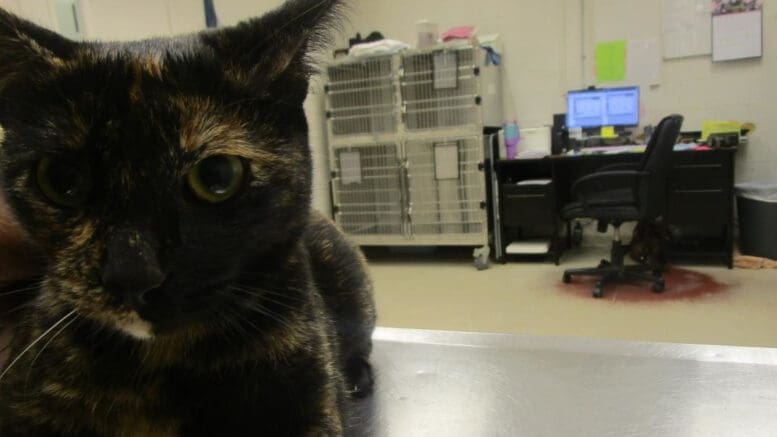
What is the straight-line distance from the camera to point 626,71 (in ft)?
12.5

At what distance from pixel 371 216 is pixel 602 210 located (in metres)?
1.64

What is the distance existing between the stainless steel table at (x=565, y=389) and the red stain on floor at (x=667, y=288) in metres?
1.88

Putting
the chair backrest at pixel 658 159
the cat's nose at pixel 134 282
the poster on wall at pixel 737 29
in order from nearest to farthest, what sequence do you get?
the cat's nose at pixel 134 282
the chair backrest at pixel 658 159
the poster on wall at pixel 737 29

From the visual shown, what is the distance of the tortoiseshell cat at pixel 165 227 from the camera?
14.9 inches

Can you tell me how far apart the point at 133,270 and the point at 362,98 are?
350cm

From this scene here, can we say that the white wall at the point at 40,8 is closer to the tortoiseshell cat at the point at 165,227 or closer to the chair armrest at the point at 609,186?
the tortoiseshell cat at the point at 165,227

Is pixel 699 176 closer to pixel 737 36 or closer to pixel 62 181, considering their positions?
pixel 737 36

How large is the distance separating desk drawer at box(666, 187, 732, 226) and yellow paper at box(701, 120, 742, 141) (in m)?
0.44

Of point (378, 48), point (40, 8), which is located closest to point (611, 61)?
point (378, 48)

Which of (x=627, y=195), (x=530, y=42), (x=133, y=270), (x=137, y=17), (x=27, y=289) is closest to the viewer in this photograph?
(x=133, y=270)

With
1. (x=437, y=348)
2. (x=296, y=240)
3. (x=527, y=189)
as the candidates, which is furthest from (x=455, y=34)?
(x=296, y=240)

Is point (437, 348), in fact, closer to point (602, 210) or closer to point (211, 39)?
point (211, 39)

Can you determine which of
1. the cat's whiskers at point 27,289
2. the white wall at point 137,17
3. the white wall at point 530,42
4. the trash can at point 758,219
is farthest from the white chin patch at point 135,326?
the white wall at point 530,42

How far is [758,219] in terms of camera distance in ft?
10.4
